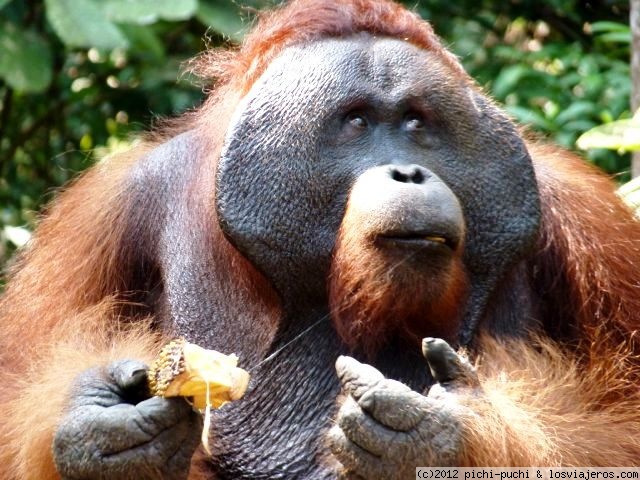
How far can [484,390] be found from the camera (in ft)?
11.0

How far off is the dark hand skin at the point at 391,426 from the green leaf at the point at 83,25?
2800 millimetres

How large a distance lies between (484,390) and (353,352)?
50 centimetres

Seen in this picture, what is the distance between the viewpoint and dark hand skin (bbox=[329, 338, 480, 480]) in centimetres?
311

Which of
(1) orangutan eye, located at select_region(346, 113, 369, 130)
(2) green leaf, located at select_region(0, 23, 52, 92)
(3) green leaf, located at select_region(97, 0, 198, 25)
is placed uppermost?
(1) orangutan eye, located at select_region(346, 113, 369, 130)

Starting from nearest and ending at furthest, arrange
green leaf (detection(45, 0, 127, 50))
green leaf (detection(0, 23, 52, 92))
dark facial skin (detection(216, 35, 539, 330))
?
dark facial skin (detection(216, 35, 539, 330)) → green leaf (detection(45, 0, 127, 50)) → green leaf (detection(0, 23, 52, 92))

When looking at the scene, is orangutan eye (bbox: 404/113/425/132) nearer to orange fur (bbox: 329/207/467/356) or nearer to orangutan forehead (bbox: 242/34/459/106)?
orangutan forehead (bbox: 242/34/459/106)

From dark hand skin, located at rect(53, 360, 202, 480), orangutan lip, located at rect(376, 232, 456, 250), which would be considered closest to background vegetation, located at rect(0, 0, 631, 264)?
orangutan lip, located at rect(376, 232, 456, 250)

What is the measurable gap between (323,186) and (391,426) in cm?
81

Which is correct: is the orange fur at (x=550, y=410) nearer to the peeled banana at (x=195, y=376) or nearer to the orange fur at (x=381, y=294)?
the orange fur at (x=381, y=294)

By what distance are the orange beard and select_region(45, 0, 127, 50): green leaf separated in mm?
2356

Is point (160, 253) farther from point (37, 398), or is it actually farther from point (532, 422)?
point (532, 422)

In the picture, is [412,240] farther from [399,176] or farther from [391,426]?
[391,426]

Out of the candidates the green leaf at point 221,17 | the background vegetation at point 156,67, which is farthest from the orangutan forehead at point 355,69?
the green leaf at point 221,17

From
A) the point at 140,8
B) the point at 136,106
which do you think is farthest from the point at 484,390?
the point at 136,106
